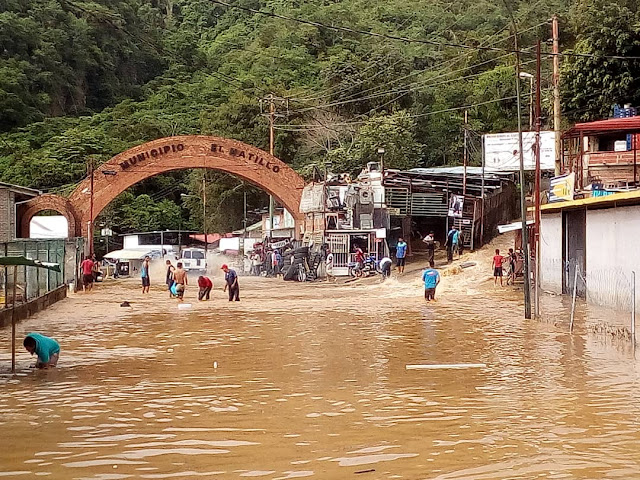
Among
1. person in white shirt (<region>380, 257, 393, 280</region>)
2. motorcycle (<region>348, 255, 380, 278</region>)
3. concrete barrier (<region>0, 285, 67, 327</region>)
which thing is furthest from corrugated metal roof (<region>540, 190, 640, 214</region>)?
concrete barrier (<region>0, 285, 67, 327</region>)

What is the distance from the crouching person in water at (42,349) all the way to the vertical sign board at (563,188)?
20416mm

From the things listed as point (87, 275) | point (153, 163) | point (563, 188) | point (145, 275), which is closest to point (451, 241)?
point (563, 188)

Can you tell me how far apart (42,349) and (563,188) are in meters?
21.4

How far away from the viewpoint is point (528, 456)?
840 cm

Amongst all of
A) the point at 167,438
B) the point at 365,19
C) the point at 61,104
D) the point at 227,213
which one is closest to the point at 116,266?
the point at 227,213

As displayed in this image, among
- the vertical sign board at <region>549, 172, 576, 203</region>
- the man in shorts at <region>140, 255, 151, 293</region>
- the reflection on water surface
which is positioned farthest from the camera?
the man in shorts at <region>140, 255, 151, 293</region>

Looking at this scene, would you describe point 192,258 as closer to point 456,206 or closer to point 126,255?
point 126,255

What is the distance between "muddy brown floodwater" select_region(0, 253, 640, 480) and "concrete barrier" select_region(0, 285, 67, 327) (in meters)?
0.95

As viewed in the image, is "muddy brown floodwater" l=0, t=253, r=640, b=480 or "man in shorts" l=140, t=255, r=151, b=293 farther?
"man in shorts" l=140, t=255, r=151, b=293

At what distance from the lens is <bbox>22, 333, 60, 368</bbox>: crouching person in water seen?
567 inches

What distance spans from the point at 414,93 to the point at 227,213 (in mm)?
18777

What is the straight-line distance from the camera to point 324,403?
37.4 feet

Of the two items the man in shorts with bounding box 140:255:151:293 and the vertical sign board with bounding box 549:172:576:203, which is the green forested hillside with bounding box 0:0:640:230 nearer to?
the vertical sign board with bounding box 549:172:576:203

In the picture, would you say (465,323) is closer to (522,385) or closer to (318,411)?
(522,385)
